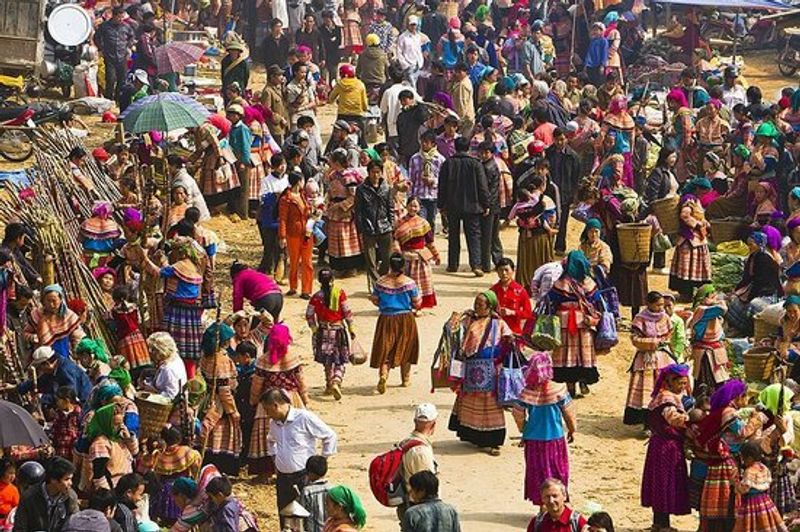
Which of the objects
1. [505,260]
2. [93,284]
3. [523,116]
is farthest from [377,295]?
[523,116]

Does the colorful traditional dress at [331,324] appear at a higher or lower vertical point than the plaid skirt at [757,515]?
higher

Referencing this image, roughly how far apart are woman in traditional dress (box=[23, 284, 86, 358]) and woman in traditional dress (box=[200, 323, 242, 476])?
1.29 m

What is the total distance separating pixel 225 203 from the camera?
84.3 feet

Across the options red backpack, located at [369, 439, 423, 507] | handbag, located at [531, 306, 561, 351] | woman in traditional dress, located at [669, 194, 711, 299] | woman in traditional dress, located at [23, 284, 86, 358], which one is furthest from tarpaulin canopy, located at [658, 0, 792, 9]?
red backpack, located at [369, 439, 423, 507]

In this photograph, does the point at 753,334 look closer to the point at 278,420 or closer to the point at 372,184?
the point at 372,184

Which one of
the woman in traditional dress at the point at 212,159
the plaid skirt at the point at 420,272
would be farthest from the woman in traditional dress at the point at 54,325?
the woman in traditional dress at the point at 212,159

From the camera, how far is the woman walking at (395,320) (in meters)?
19.5

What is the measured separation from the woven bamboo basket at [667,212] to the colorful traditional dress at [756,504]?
8575 millimetres

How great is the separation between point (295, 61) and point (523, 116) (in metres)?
3.10

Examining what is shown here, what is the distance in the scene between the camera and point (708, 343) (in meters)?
19.2

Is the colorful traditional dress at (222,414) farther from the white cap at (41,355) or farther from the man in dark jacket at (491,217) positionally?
the man in dark jacket at (491,217)

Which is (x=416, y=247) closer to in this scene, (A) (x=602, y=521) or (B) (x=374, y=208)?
(B) (x=374, y=208)

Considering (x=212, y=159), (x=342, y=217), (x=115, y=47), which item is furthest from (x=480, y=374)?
(x=115, y=47)

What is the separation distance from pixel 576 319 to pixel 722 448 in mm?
3559
